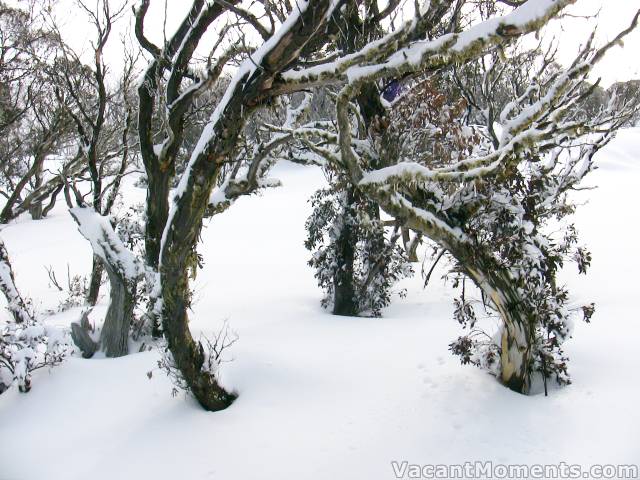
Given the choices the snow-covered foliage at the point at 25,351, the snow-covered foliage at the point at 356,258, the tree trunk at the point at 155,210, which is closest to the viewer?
the snow-covered foliage at the point at 25,351

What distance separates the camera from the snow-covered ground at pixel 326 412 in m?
Answer: 4.03

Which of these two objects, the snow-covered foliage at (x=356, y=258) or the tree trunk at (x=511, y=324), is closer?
the tree trunk at (x=511, y=324)

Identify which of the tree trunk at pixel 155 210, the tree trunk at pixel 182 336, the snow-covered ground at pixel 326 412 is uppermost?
the tree trunk at pixel 155 210

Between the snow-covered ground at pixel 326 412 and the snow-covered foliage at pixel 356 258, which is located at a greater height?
the snow-covered foliage at pixel 356 258

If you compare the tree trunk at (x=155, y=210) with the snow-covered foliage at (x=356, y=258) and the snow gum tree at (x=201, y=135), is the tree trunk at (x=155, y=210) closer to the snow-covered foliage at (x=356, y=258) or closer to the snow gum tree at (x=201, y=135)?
Result: the snow gum tree at (x=201, y=135)

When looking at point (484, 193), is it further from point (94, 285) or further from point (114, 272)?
point (94, 285)

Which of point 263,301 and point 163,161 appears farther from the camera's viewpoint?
point 263,301

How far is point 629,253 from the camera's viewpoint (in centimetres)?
1210

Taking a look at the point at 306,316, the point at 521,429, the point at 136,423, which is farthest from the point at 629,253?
the point at 136,423

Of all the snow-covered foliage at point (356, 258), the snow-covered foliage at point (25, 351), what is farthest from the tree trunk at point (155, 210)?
the snow-covered foliage at point (356, 258)

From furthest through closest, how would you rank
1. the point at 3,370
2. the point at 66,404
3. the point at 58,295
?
the point at 58,295, the point at 3,370, the point at 66,404

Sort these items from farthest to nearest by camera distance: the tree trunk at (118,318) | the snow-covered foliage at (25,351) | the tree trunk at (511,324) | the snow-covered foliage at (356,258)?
the snow-covered foliage at (356,258) → the tree trunk at (118,318) → the snow-covered foliage at (25,351) → the tree trunk at (511,324)

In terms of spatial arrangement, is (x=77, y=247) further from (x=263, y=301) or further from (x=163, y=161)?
(x=163, y=161)

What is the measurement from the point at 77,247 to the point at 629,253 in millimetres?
19729
